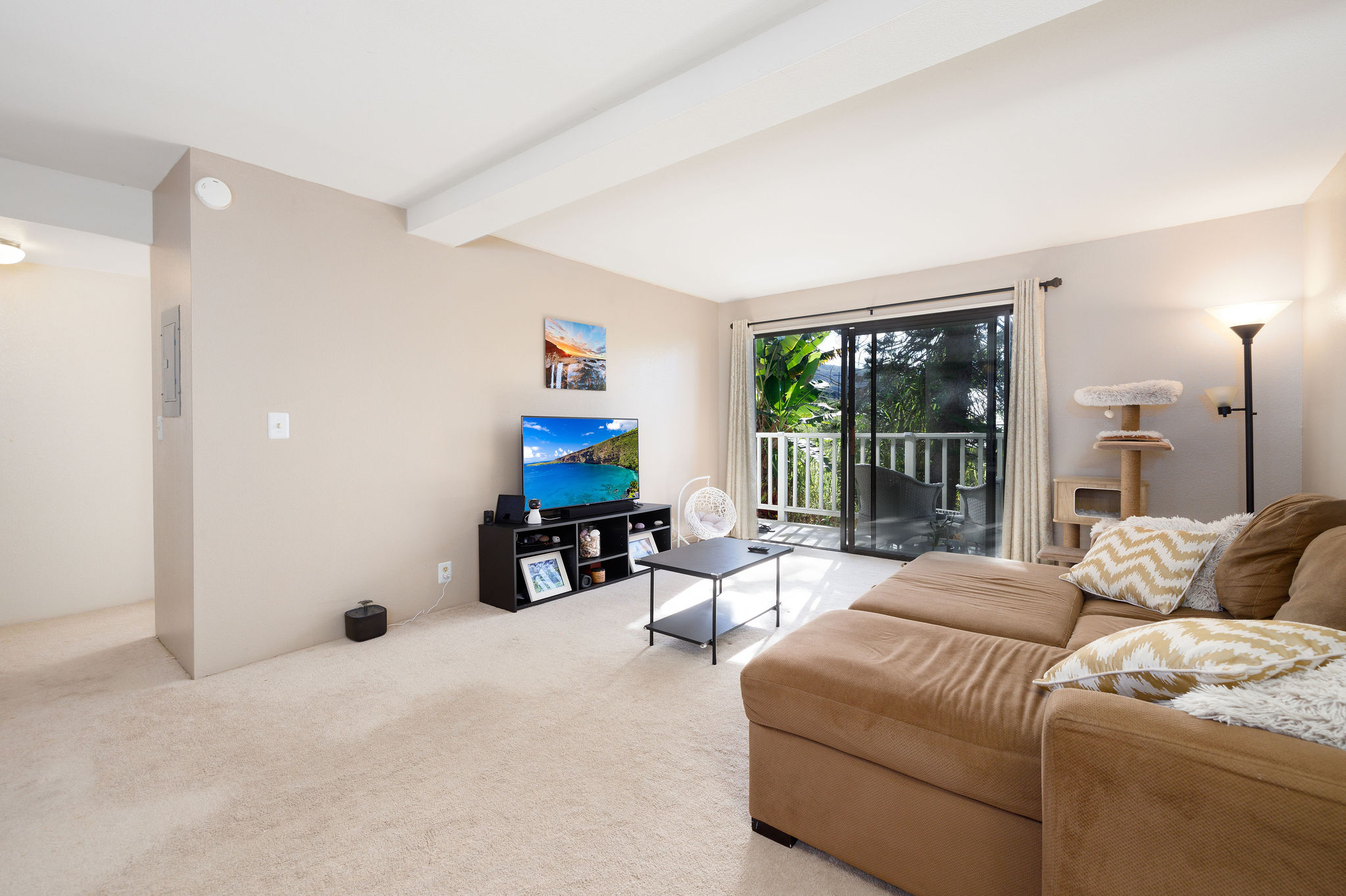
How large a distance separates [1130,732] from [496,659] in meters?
2.52

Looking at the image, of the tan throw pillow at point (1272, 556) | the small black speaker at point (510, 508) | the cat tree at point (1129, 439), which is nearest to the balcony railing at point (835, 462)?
the cat tree at point (1129, 439)

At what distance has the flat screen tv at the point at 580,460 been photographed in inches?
150

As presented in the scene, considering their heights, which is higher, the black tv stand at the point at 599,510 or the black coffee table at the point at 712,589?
the black tv stand at the point at 599,510

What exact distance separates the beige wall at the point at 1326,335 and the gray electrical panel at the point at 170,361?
212 inches

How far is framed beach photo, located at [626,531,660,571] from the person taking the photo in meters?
4.36

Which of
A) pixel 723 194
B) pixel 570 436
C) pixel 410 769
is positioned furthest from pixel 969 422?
pixel 410 769

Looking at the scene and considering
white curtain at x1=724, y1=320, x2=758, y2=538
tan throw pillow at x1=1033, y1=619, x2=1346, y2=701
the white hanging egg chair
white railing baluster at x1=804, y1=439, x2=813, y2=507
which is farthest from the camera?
white railing baluster at x1=804, y1=439, x2=813, y2=507

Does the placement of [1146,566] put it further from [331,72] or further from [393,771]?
[331,72]

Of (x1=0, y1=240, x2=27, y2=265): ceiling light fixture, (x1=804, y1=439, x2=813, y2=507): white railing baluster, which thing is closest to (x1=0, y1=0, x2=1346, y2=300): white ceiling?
(x1=0, y1=240, x2=27, y2=265): ceiling light fixture

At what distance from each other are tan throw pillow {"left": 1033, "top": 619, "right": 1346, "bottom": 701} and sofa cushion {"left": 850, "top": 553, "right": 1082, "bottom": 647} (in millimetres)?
690

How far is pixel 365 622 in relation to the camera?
3031mm

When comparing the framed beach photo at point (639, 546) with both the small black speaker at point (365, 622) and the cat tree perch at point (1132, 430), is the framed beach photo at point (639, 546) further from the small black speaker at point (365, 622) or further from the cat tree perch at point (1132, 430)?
the cat tree perch at point (1132, 430)

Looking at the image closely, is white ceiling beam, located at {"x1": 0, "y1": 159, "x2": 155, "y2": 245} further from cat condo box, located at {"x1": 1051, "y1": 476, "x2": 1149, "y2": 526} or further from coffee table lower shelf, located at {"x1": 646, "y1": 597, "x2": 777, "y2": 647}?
cat condo box, located at {"x1": 1051, "y1": 476, "x2": 1149, "y2": 526}

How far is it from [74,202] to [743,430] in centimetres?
462
